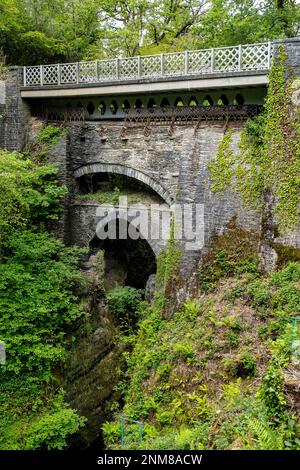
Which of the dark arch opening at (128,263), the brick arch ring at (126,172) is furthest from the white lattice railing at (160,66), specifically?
the dark arch opening at (128,263)

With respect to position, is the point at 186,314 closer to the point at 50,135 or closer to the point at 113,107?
the point at 113,107

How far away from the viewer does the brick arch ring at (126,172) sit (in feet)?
49.7

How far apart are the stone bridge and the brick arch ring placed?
0.12ft

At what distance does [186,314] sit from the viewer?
12.5m

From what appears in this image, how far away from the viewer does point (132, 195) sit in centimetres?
1614

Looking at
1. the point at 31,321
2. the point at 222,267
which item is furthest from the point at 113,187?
the point at 31,321

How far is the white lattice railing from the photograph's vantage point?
41.2ft

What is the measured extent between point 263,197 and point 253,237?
3.85 feet

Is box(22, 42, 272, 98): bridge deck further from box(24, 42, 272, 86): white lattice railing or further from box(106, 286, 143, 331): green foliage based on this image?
box(106, 286, 143, 331): green foliage

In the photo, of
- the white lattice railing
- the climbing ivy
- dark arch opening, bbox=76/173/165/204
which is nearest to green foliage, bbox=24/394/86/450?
dark arch opening, bbox=76/173/165/204

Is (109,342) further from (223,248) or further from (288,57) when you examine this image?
(288,57)

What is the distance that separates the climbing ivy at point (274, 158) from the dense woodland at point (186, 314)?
3cm

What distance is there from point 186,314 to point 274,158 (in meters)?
4.95

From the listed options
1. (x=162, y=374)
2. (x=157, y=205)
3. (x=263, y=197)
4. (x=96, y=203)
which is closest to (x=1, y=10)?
(x=96, y=203)
